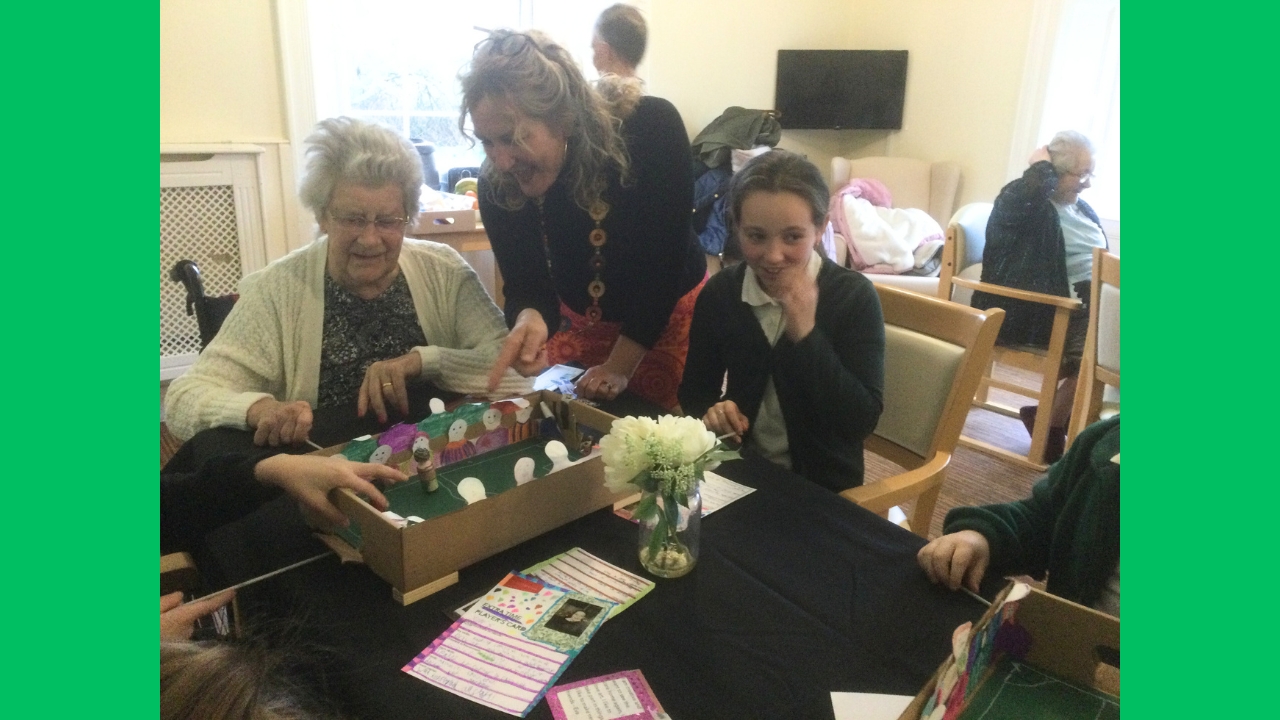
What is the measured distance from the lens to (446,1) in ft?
13.5

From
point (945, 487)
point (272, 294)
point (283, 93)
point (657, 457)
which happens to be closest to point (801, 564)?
point (657, 457)

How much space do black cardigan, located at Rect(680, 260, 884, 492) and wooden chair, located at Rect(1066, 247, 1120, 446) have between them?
49.9 inches

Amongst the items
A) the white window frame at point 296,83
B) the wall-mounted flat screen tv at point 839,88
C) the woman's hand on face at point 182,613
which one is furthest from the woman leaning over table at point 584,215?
the wall-mounted flat screen tv at point 839,88

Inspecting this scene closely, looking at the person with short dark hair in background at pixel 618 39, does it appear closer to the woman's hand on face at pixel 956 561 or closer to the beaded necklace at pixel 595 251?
the beaded necklace at pixel 595 251

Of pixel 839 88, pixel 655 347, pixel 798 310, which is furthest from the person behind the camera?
pixel 839 88

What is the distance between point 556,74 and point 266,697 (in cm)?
121

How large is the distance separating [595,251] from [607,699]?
1.13m

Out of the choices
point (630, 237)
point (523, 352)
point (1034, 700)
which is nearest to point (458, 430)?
point (523, 352)

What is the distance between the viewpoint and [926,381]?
1.66 meters

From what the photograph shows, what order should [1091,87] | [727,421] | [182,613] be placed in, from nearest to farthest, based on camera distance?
[182,613], [727,421], [1091,87]

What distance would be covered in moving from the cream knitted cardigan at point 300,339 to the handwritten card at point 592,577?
694 millimetres

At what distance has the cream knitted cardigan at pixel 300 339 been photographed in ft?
4.83

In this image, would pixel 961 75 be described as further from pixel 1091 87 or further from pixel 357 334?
pixel 357 334

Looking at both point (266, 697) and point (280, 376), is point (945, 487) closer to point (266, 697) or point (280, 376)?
point (280, 376)
